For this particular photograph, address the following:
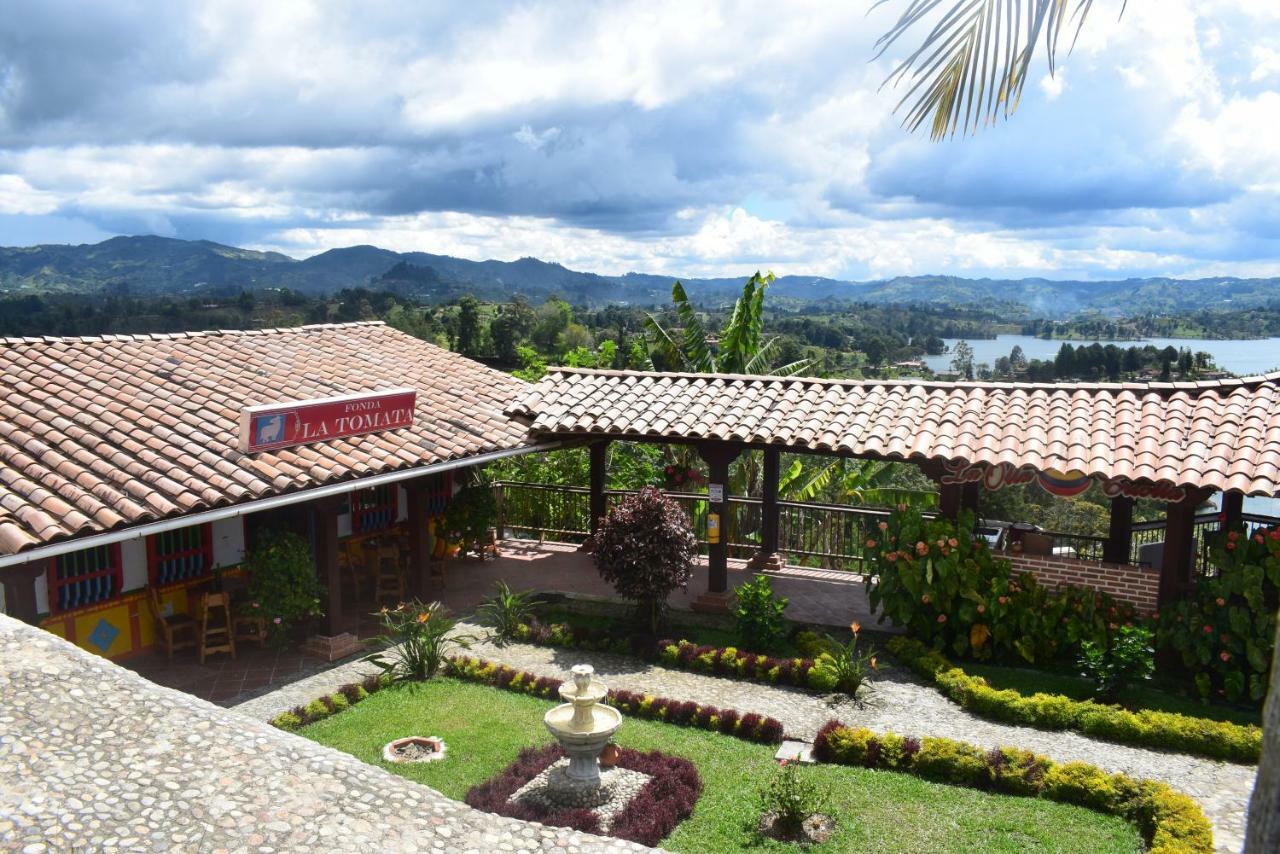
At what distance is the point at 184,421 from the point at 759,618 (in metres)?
7.42

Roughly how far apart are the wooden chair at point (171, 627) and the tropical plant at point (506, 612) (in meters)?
3.55

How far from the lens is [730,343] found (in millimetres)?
18906

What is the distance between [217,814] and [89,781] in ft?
2.20

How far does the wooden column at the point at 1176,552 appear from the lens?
11078 millimetres

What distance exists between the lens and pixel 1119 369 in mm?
51156

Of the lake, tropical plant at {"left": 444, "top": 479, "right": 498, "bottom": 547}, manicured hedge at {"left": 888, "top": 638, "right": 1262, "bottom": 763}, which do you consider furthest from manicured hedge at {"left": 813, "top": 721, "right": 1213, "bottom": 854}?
the lake

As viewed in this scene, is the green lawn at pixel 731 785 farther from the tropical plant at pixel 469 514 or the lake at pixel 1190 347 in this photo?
the lake at pixel 1190 347

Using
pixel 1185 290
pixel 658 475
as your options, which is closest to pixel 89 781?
pixel 658 475

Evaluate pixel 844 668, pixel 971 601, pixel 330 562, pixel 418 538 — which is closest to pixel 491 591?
pixel 418 538

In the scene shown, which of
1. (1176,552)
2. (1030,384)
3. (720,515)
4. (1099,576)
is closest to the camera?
(1176,552)

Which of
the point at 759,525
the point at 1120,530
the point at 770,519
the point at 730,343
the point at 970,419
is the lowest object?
the point at 759,525

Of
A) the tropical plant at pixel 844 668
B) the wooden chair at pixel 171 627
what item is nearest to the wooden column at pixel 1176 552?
the tropical plant at pixel 844 668

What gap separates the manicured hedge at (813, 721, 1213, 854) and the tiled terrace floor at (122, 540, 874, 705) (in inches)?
153

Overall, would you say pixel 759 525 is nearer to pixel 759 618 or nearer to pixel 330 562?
pixel 759 618
